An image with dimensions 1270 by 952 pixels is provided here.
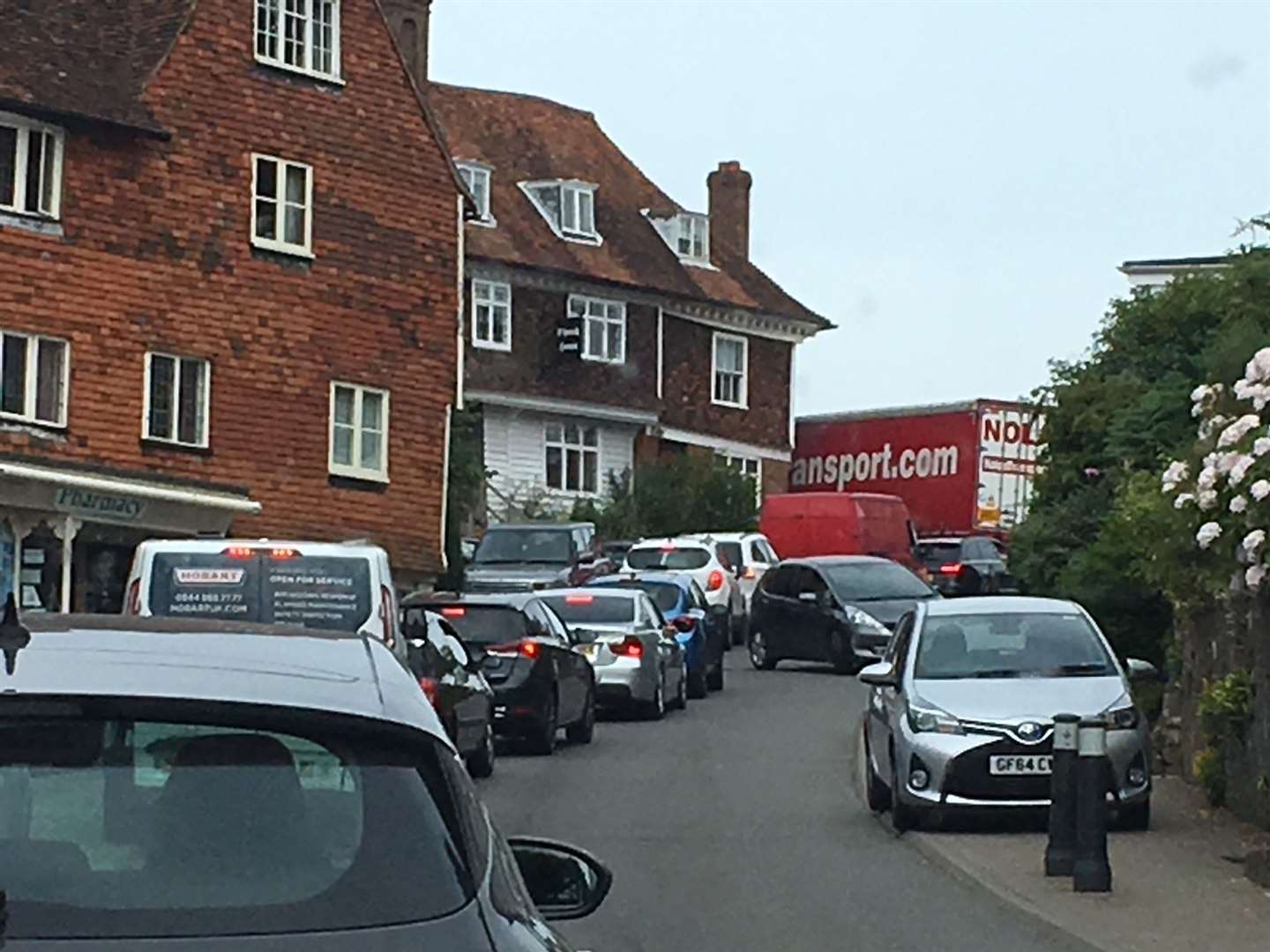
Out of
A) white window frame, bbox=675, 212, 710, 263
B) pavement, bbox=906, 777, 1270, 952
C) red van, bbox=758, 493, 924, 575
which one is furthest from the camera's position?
white window frame, bbox=675, 212, 710, 263

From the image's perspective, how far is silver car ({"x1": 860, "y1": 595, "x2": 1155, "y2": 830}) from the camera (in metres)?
18.1

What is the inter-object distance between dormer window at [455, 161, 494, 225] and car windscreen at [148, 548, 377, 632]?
43.0 meters

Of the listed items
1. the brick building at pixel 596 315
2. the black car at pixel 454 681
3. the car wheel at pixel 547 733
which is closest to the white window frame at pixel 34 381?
the car wheel at pixel 547 733

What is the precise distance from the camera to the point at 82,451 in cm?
3747

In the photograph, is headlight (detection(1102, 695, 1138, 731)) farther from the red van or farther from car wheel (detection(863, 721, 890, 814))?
the red van

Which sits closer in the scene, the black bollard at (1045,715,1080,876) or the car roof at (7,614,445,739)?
the car roof at (7,614,445,739)

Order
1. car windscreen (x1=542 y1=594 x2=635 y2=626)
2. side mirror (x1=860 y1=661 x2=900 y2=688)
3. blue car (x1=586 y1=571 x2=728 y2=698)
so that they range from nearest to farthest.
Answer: side mirror (x1=860 y1=661 x2=900 y2=688), car windscreen (x1=542 y1=594 x2=635 y2=626), blue car (x1=586 y1=571 x2=728 y2=698)

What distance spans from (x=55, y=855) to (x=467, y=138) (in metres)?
60.0

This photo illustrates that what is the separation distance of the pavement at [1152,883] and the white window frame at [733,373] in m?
46.5

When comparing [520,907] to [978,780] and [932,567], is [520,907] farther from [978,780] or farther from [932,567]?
[932,567]

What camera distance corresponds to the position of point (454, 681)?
20.6 meters

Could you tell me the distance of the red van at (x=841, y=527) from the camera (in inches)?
1893

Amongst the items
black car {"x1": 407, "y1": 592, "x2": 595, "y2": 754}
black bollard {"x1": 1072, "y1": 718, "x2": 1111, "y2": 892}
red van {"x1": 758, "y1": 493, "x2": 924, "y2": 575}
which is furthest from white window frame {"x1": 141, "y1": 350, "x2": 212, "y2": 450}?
black bollard {"x1": 1072, "y1": 718, "x2": 1111, "y2": 892}

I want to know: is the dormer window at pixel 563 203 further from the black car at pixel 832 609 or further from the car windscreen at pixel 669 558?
the black car at pixel 832 609
